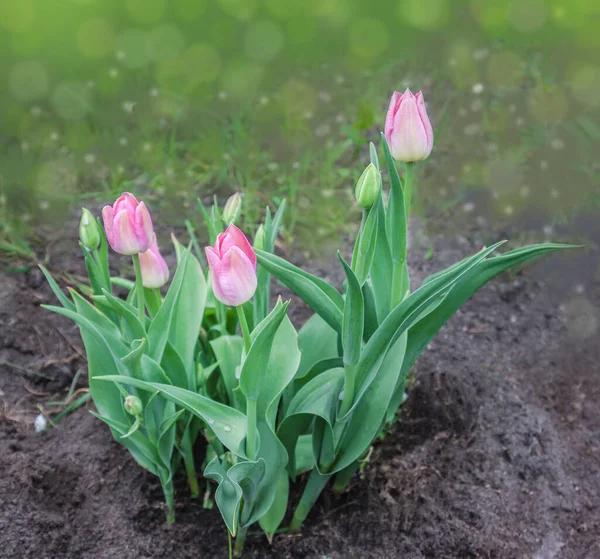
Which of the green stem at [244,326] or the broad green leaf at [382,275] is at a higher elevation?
the broad green leaf at [382,275]

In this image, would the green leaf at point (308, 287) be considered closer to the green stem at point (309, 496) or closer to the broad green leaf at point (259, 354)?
the broad green leaf at point (259, 354)

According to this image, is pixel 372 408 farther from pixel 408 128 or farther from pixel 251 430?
pixel 408 128

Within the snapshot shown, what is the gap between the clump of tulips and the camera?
49.4 inches

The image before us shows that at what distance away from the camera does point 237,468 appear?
4.26ft

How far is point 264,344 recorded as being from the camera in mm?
1189

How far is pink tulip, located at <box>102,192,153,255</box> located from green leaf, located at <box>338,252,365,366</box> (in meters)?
0.36

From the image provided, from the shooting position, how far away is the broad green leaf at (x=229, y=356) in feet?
5.02

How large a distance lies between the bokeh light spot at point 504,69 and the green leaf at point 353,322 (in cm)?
206

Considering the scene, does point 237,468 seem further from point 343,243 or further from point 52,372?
point 343,243

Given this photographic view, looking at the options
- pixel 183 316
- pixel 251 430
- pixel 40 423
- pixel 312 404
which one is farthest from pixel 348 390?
pixel 40 423

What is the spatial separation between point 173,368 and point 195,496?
0.37 metres

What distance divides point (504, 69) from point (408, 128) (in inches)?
79.8

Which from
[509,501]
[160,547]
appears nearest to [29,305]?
[160,547]

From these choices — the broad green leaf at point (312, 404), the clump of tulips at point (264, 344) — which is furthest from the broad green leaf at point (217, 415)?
the broad green leaf at point (312, 404)
